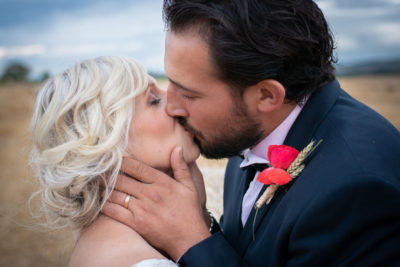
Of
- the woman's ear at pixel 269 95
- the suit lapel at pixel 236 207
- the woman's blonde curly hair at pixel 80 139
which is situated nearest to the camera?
the woman's blonde curly hair at pixel 80 139

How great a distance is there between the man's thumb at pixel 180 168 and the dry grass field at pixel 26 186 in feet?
4.56

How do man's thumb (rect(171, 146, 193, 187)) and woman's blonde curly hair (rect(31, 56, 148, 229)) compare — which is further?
man's thumb (rect(171, 146, 193, 187))

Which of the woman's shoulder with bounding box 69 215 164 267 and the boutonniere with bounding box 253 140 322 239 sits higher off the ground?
the boutonniere with bounding box 253 140 322 239

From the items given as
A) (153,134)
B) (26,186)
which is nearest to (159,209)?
(153,134)

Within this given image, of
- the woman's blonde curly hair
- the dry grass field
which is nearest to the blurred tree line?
the dry grass field

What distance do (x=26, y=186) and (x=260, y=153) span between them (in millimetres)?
10990

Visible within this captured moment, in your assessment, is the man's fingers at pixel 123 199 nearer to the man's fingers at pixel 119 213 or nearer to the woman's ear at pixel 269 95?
the man's fingers at pixel 119 213

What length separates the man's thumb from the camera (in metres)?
2.93

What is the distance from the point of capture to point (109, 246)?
8.35 feet

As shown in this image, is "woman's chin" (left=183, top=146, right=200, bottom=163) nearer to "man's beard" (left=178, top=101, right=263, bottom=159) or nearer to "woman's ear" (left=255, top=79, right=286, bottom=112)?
"man's beard" (left=178, top=101, right=263, bottom=159)

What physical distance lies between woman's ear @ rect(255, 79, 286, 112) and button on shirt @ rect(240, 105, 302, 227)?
0.19 metres

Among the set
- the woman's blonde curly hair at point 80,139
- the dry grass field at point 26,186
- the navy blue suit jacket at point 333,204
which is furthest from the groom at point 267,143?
the dry grass field at point 26,186

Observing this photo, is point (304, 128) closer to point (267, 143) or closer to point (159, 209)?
point (267, 143)

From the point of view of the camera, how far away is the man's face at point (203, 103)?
2.93m
